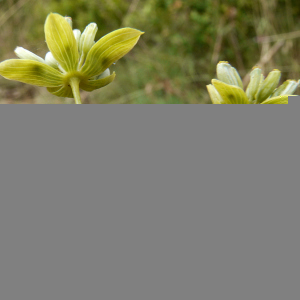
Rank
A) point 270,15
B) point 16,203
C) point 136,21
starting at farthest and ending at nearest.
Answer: point 136,21 → point 270,15 → point 16,203

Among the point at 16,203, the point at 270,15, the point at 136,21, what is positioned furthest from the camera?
the point at 136,21

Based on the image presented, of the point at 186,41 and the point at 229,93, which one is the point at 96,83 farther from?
the point at 186,41

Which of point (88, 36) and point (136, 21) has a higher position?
point (136, 21)

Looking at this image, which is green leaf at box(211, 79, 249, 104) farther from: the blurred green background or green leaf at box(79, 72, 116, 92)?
the blurred green background

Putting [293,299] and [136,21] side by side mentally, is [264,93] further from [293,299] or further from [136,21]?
[136,21]

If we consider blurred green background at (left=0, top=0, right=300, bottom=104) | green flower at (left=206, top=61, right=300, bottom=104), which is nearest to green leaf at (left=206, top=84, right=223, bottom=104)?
green flower at (left=206, top=61, right=300, bottom=104)

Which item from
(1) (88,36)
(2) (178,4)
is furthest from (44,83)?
(2) (178,4)
